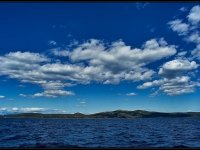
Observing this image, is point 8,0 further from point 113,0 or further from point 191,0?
point 191,0

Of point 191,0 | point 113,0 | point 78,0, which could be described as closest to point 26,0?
point 78,0

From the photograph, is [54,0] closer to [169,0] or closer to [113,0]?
[113,0]

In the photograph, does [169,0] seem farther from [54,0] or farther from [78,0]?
[54,0]

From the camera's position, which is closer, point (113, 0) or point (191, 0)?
point (113, 0)

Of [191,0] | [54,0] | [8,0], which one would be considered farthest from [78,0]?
[191,0]

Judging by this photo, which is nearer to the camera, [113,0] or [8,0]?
[113,0]

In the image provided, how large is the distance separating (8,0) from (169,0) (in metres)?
8.91

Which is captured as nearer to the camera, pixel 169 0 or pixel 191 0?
pixel 169 0

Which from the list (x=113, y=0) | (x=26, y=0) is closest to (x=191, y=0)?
(x=113, y=0)

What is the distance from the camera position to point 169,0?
14.7 meters

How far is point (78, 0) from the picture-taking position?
15.1m

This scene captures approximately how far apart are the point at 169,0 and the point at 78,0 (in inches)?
184

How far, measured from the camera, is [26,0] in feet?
50.5

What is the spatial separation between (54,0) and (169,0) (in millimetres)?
5935
